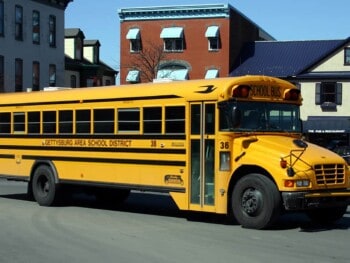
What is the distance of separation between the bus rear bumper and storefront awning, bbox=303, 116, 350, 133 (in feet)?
124

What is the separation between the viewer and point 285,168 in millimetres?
10492

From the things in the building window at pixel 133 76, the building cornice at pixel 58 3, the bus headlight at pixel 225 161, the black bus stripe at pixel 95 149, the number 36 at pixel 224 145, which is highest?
the building cornice at pixel 58 3

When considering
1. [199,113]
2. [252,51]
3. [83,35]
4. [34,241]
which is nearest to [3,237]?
[34,241]

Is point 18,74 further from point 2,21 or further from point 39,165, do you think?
point 39,165

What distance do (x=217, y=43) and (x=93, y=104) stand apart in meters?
41.4

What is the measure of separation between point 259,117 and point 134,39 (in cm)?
4565

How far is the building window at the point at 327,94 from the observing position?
4872 cm

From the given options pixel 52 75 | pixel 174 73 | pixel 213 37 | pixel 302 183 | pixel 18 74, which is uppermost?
pixel 213 37

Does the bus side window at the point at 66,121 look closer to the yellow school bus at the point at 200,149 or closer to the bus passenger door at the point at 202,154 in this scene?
the yellow school bus at the point at 200,149

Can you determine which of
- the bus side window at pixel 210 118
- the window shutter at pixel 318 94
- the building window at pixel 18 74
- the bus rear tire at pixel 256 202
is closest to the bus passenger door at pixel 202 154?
the bus side window at pixel 210 118

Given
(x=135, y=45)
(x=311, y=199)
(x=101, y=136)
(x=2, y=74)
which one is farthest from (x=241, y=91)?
(x=135, y=45)

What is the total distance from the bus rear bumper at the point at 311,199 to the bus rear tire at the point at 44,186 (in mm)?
5912

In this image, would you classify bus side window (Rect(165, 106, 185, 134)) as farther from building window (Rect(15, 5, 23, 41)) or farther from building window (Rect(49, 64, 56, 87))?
building window (Rect(49, 64, 56, 87))

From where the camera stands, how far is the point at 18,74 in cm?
4106
